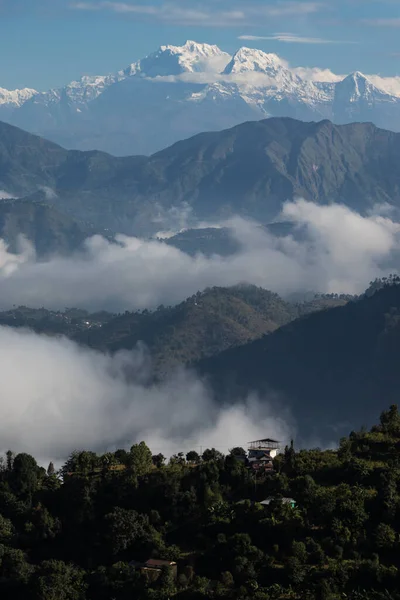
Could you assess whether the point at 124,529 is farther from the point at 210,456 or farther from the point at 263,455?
the point at 263,455

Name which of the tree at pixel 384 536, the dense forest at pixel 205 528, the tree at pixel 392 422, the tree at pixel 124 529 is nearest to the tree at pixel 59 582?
the dense forest at pixel 205 528

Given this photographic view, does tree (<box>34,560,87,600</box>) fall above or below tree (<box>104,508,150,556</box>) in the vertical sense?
below

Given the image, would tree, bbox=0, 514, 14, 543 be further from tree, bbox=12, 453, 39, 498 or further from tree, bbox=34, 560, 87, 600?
tree, bbox=34, 560, 87, 600

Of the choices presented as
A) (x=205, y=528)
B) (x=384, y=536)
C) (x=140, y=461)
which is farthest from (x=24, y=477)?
(x=384, y=536)

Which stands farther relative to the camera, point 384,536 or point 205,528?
point 205,528

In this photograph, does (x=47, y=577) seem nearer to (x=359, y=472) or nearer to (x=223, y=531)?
(x=223, y=531)

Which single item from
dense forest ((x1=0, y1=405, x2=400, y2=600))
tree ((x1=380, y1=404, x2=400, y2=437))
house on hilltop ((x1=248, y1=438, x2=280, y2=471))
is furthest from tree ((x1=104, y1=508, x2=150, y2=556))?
tree ((x1=380, y1=404, x2=400, y2=437))
